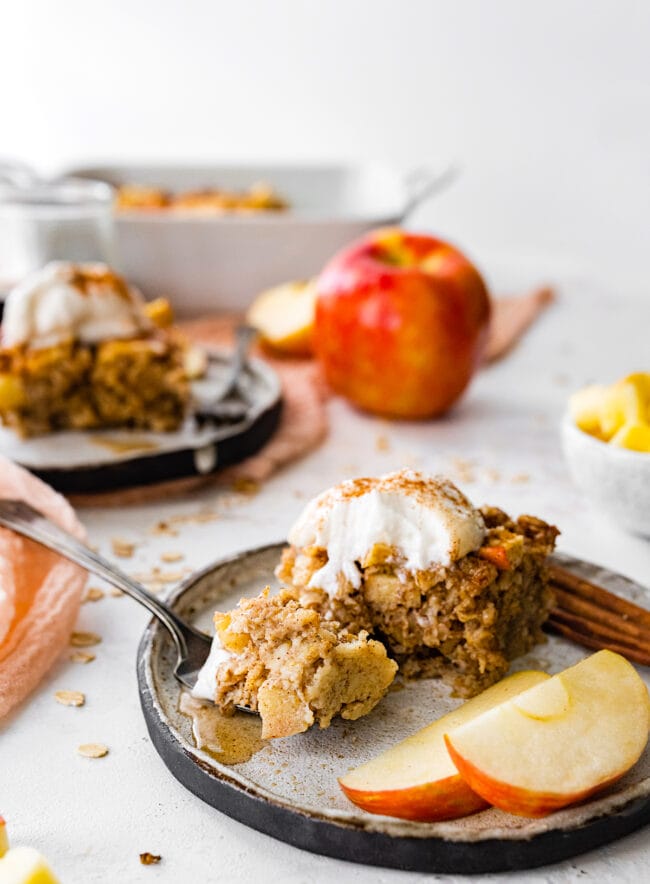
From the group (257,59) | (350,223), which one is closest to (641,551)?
(350,223)

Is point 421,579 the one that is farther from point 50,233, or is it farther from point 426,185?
point 426,185

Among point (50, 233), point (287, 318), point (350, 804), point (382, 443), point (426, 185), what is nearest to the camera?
point (350, 804)

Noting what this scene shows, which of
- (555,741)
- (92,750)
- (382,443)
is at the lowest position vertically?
(382,443)

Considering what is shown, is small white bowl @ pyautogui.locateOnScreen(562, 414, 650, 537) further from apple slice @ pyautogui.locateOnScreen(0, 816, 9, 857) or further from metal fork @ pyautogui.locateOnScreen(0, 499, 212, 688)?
apple slice @ pyautogui.locateOnScreen(0, 816, 9, 857)

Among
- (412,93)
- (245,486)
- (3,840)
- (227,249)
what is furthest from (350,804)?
(412,93)

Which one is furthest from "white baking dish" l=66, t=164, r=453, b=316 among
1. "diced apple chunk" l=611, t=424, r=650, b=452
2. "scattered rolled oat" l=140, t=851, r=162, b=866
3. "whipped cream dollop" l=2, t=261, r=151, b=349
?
"scattered rolled oat" l=140, t=851, r=162, b=866

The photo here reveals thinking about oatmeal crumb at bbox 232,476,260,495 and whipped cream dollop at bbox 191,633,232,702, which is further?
oatmeal crumb at bbox 232,476,260,495

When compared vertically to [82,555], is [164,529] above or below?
below
